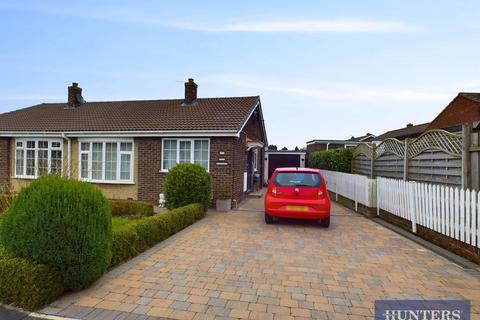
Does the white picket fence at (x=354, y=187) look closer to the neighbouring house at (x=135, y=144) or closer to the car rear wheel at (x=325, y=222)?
the car rear wheel at (x=325, y=222)

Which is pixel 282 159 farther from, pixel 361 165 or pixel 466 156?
pixel 466 156

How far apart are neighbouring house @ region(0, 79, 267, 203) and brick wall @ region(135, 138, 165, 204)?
39mm

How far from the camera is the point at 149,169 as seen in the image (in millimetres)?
12062

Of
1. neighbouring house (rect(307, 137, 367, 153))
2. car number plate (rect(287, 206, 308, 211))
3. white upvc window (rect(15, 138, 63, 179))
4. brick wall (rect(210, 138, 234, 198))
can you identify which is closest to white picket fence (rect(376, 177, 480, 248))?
car number plate (rect(287, 206, 308, 211))

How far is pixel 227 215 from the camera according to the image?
991 cm

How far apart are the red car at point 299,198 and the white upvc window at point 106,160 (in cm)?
670

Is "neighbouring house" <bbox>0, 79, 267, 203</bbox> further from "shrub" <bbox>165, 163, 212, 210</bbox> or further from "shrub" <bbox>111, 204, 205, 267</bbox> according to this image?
"shrub" <bbox>111, 204, 205, 267</bbox>

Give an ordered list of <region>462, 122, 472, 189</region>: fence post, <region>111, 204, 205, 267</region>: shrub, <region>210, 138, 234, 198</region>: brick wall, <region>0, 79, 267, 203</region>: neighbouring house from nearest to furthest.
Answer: <region>111, 204, 205, 267</region>: shrub < <region>462, 122, 472, 189</region>: fence post < <region>210, 138, 234, 198</region>: brick wall < <region>0, 79, 267, 203</region>: neighbouring house

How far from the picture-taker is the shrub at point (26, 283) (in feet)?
11.4

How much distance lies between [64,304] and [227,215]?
653cm

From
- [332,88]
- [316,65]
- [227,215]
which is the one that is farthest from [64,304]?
[332,88]

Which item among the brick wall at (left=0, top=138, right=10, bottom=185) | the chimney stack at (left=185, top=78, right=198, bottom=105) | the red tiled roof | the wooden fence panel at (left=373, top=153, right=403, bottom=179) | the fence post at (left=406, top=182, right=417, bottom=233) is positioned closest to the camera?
the fence post at (left=406, top=182, right=417, bottom=233)

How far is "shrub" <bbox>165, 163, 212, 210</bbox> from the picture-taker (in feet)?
31.2

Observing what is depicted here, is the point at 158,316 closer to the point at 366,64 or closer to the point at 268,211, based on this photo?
the point at 268,211
